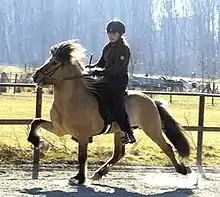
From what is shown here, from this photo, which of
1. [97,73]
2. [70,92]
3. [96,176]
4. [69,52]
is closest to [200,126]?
[96,176]

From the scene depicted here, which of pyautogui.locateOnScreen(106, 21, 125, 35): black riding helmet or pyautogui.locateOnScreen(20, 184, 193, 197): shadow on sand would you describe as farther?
pyautogui.locateOnScreen(106, 21, 125, 35): black riding helmet

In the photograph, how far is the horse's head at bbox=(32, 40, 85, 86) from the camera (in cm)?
701

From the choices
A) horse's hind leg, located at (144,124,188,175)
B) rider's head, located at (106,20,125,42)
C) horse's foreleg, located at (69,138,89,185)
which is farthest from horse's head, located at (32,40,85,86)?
horse's hind leg, located at (144,124,188,175)

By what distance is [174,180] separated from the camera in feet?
25.8

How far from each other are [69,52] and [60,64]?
0.19 m

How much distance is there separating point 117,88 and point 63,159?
251 centimetres

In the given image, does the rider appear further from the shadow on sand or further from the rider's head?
the shadow on sand

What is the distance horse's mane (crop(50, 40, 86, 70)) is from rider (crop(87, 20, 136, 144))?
0.31m

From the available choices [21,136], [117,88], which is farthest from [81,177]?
[21,136]

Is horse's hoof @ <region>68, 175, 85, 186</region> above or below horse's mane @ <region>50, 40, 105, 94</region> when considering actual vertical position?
below

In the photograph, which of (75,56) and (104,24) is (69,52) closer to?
(75,56)

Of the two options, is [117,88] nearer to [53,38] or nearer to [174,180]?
[174,180]

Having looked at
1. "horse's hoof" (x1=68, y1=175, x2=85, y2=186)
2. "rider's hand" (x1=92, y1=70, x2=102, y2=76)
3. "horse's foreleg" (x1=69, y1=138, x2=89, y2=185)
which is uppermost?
"rider's hand" (x1=92, y1=70, x2=102, y2=76)

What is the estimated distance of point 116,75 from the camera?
7141mm
